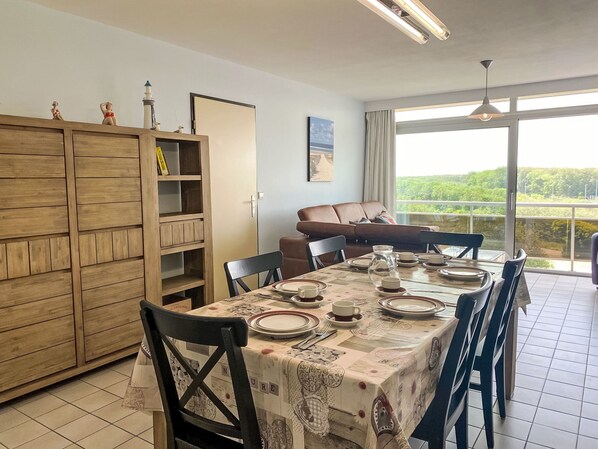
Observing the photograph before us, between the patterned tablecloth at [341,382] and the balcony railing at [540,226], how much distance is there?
5146 mm

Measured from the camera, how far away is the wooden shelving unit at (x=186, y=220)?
3451 millimetres

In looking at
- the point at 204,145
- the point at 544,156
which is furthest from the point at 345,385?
the point at 544,156

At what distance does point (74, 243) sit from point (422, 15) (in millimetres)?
2517

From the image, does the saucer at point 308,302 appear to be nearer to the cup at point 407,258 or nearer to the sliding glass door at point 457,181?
the cup at point 407,258

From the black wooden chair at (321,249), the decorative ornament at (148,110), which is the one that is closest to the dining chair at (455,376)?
the black wooden chair at (321,249)

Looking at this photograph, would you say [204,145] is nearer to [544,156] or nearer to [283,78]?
[283,78]

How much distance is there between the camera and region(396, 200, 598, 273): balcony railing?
5738 millimetres

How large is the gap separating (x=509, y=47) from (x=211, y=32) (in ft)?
8.96

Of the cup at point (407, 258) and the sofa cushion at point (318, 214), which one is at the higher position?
the sofa cushion at point (318, 214)

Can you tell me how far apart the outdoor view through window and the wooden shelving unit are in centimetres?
346

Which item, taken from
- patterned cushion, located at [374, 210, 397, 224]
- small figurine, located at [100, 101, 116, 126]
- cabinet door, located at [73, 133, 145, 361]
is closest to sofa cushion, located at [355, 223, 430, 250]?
patterned cushion, located at [374, 210, 397, 224]

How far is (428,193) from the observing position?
22.8 feet

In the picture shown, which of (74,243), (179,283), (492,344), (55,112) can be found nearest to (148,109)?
(55,112)

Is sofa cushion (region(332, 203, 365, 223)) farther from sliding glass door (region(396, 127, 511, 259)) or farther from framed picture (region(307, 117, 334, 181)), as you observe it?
sliding glass door (region(396, 127, 511, 259))
